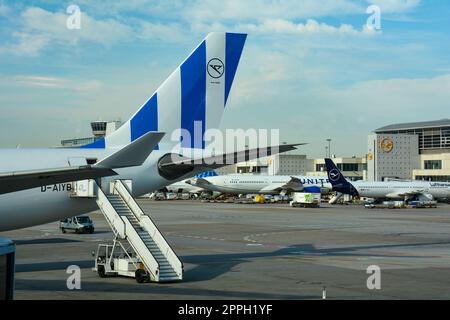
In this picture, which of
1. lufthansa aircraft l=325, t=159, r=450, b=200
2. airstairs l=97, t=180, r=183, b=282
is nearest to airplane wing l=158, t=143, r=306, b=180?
airstairs l=97, t=180, r=183, b=282

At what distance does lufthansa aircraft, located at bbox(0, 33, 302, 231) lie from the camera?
27797mm

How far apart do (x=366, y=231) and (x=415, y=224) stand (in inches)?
517

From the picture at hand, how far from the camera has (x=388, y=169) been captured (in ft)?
529

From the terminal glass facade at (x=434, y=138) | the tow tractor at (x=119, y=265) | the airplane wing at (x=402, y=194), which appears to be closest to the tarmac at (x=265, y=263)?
the tow tractor at (x=119, y=265)

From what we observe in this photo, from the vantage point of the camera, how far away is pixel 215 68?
107 feet

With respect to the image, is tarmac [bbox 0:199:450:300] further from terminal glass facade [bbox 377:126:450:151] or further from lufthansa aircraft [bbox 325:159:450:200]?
terminal glass facade [bbox 377:126:450:151]

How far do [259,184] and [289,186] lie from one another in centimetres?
615

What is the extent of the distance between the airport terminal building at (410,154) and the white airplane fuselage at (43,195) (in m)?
136

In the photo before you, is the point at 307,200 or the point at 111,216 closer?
the point at 111,216

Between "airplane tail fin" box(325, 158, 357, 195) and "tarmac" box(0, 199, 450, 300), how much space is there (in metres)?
54.4

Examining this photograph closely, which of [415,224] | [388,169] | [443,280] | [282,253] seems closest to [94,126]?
[388,169]

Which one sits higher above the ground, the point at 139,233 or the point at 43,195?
the point at 43,195

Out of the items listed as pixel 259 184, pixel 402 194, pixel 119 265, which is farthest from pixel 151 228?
pixel 259 184

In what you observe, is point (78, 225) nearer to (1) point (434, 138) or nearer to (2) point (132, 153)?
(2) point (132, 153)
